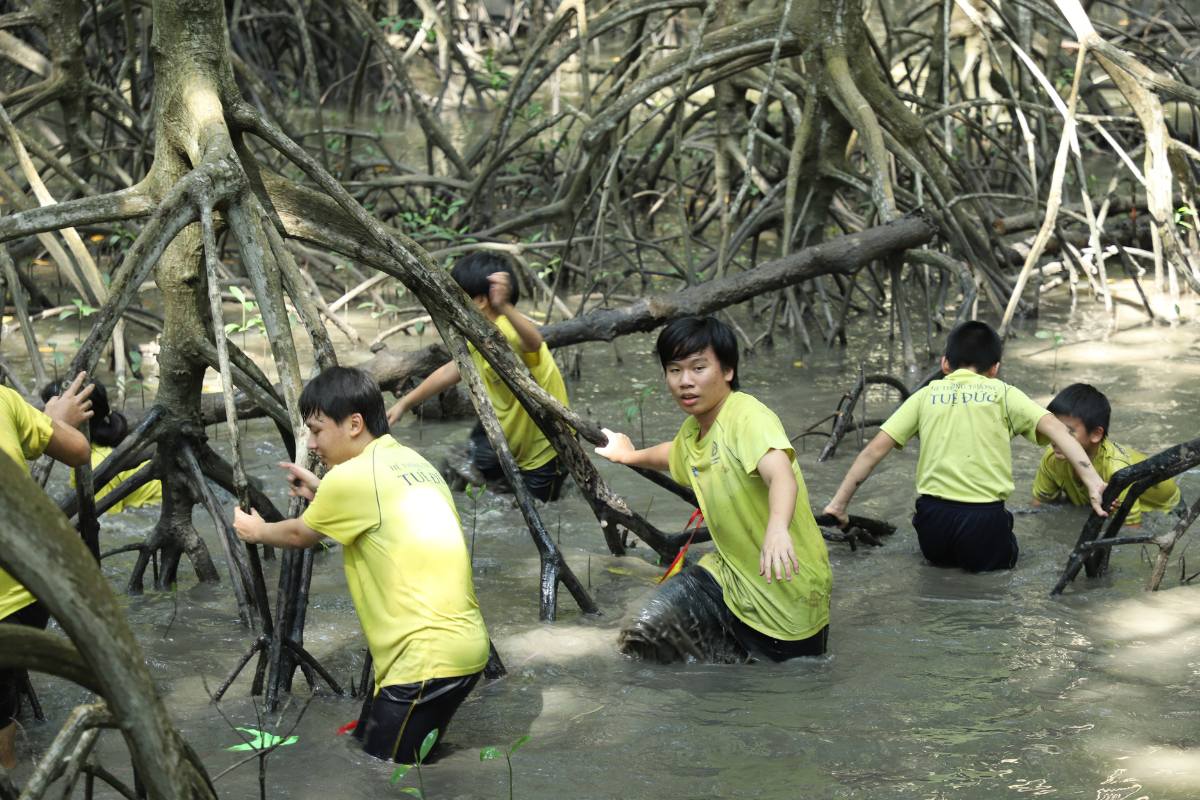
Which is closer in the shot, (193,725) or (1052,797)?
(1052,797)

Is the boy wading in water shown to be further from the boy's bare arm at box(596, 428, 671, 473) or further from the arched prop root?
the arched prop root

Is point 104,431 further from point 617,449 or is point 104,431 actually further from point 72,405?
point 617,449

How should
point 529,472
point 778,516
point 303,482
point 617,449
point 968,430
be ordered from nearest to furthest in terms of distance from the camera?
point 303,482 → point 778,516 → point 617,449 → point 968,430 → point 529,472

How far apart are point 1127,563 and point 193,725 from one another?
2978mm

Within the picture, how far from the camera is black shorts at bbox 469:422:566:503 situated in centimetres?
541

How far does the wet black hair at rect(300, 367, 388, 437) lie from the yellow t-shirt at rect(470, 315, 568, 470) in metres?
1.73

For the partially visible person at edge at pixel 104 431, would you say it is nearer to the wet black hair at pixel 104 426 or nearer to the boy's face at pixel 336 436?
the wet black hair at pixel 104 426

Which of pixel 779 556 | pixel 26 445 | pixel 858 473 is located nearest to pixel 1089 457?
pixel 858 473

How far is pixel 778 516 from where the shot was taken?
351 cm

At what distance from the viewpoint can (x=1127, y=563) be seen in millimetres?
4641

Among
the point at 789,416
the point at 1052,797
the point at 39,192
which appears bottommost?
the point at 1052,797

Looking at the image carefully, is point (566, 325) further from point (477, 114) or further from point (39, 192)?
point (477, 114)

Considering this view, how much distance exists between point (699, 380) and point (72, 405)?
1.58 m

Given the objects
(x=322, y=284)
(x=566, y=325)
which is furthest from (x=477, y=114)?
(x=566, y=325)
